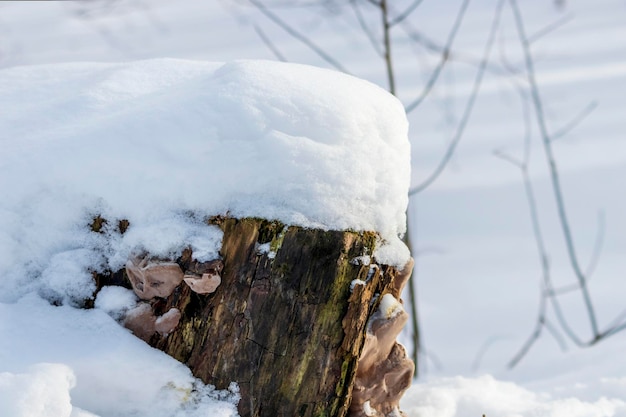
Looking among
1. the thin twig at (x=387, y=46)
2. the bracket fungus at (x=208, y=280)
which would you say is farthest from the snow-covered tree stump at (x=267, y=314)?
the thin twig at (x=387, y=46)

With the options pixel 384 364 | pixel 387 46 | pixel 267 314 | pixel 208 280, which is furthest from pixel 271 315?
pixel 387 46

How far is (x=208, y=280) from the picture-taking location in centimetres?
129

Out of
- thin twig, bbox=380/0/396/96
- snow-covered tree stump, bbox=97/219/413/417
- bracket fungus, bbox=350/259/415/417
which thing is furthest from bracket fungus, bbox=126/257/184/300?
thin twig, bbox=380/0/396/96

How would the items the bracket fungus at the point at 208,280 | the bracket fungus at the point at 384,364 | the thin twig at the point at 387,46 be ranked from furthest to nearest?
the thin twig at the point at 387,46 < the bracket fungus at the point at 384,364 < the bracket fungus at the point at 208,280

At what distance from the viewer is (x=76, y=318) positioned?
1326 millimetres

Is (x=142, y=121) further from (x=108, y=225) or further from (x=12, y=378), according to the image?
(x=12, y=378)

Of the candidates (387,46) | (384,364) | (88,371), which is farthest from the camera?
(387,46)

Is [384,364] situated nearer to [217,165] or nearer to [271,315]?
[271,315]

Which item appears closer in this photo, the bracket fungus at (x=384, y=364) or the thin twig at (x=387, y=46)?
the bracket fungus at (x=384, y=364)

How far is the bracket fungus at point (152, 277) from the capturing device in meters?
1.31

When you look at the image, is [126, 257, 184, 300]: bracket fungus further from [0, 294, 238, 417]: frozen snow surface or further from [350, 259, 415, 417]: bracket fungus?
[350, 259, 415, 417]: bracket fungus

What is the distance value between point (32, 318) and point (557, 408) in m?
1.28

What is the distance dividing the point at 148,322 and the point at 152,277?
0.28ft

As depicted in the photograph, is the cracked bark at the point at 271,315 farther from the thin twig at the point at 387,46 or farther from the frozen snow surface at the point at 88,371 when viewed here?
the thin twig at the point at 387,46
